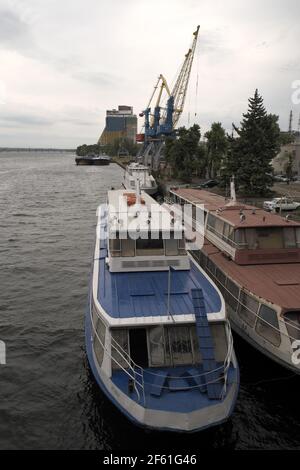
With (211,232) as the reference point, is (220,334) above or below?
below

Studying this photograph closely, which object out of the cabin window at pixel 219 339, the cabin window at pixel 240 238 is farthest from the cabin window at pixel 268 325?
the cabin window at pixel 240 238

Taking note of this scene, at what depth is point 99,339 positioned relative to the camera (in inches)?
600

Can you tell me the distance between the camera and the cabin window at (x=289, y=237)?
22.3 meters

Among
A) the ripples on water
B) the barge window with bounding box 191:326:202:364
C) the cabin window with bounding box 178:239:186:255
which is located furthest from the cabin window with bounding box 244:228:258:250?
the barge window with bounding box 191:326:202:364

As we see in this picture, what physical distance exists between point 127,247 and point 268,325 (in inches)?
295

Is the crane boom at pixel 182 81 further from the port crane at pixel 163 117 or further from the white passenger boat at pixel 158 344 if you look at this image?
the white passenger boat at pixel 158 344

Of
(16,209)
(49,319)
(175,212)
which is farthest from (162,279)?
(16,209)

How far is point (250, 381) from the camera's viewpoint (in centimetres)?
1783

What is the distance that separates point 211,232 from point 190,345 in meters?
13.7

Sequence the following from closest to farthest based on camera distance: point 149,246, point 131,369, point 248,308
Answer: point 131,369, point 248,308, point 149,246

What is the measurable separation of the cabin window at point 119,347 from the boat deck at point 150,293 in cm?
63

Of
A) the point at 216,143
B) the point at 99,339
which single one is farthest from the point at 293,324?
the point at 216,143

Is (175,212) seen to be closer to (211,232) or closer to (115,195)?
(115,195)

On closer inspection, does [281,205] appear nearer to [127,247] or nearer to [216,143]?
[127,247]
